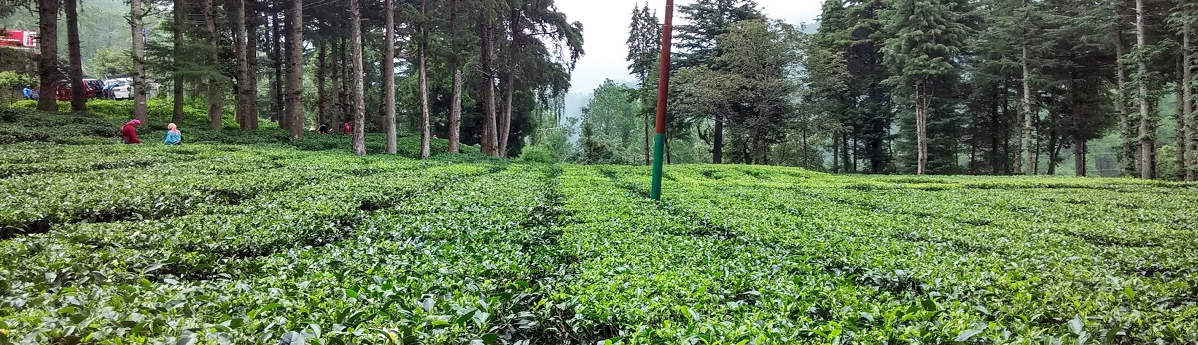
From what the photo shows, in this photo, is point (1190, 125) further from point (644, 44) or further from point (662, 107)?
point (644, 44)

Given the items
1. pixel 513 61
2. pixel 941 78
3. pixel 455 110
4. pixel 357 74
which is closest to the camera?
pixel 357 74

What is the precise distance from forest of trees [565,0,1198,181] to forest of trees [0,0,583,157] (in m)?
8.84

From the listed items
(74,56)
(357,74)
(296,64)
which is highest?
(74,56)

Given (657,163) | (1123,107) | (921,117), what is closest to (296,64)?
(657,163)

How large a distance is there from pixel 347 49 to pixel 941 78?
3349cm

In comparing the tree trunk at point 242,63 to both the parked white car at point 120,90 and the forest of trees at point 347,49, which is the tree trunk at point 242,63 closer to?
the forest of trees at point 347,49

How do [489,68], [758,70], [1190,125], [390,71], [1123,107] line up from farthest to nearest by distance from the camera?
[758,70]
[489,68]
[1123,107]
[390,71]
[1190,125]

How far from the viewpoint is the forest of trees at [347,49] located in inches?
694

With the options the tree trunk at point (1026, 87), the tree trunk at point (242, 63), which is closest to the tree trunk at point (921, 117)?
the tree trunk at point (1026, 87)

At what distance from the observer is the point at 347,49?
30203mm

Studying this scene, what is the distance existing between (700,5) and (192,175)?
103 feet

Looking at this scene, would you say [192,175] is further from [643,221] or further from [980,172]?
[980,172]

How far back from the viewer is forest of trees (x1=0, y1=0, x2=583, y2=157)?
57.8ft

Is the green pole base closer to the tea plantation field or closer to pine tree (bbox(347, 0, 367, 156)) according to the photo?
the tea plantation field
